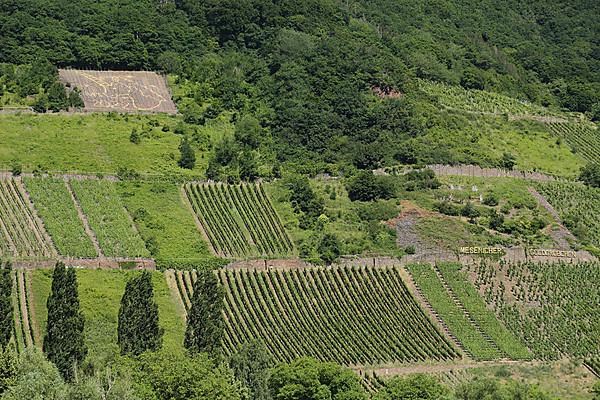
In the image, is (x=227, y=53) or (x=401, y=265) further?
(x=227, y=53)

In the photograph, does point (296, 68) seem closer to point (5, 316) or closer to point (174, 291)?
point (174, 291)

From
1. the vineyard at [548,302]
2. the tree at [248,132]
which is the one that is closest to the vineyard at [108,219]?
the tree at [248,132]

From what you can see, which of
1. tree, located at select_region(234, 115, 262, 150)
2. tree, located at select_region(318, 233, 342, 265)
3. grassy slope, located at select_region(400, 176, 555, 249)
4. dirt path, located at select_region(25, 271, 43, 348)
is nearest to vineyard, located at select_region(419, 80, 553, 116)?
grassy slope, located at select_region(400, 176, 555, 249)

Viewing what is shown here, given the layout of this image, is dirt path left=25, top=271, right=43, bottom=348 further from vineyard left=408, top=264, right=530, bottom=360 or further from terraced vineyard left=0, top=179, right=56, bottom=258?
vineyard left=408, top=264, right=530, bottom=360

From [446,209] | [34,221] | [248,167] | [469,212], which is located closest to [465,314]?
[469,212]

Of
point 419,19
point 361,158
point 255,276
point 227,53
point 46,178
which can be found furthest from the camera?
point 419,19

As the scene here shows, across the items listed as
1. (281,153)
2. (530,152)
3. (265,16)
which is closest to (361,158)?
(281,153)

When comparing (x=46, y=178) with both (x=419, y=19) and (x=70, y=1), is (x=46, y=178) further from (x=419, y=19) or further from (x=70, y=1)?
(x=419, y=19)
